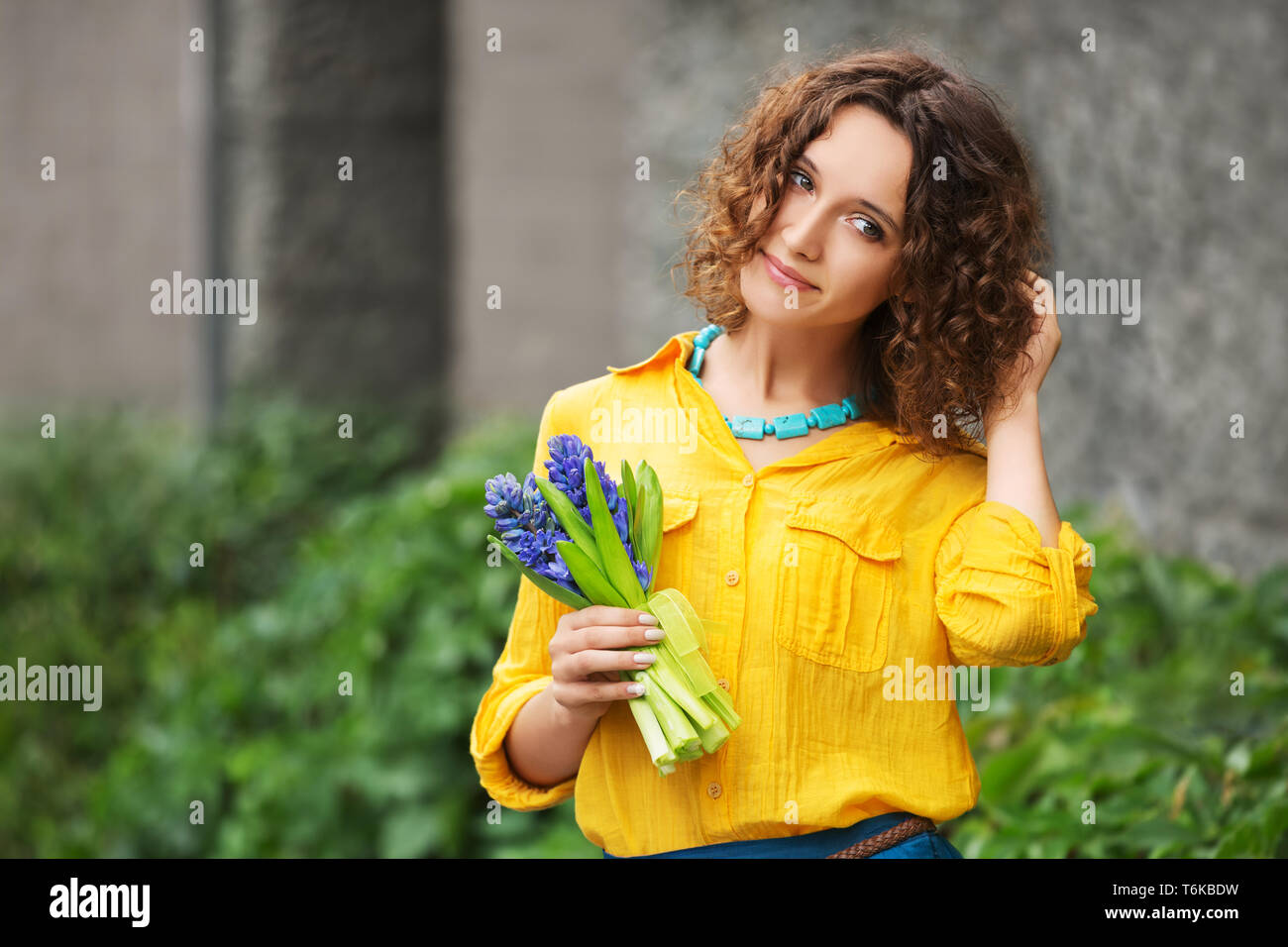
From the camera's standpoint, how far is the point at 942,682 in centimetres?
171

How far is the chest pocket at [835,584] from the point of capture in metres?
1.67

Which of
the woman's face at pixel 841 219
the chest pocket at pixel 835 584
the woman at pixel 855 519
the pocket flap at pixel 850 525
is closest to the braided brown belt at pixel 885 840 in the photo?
the woman at pixel 855 519

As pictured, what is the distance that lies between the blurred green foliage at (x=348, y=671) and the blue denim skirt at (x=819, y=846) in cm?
110

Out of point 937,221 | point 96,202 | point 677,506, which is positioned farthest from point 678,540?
point 96,202

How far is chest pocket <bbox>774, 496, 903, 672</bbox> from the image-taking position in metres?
1.67

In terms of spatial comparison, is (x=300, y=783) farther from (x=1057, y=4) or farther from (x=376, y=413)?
(x=1057, y=4)

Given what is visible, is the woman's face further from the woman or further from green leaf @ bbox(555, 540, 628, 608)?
green leaf @ bbox(555, 540, 628, 608)

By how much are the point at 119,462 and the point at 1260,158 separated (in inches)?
217

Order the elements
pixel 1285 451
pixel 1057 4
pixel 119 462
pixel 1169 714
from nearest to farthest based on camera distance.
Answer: pixel 1169 714 → pixel 1285 451 → pixel 1057 4 → pixel 119 462

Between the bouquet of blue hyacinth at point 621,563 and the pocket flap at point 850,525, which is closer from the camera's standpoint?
the bouquet of blue hyacinth at point 621,563

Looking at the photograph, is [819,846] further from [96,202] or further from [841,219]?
[96,202]

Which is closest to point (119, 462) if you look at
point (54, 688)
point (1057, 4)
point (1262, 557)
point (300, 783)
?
point (54, 688)

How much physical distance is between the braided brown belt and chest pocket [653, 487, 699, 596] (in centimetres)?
43

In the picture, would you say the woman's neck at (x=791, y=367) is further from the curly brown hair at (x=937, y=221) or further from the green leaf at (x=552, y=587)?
the green leaf at (x=552, y=587)
